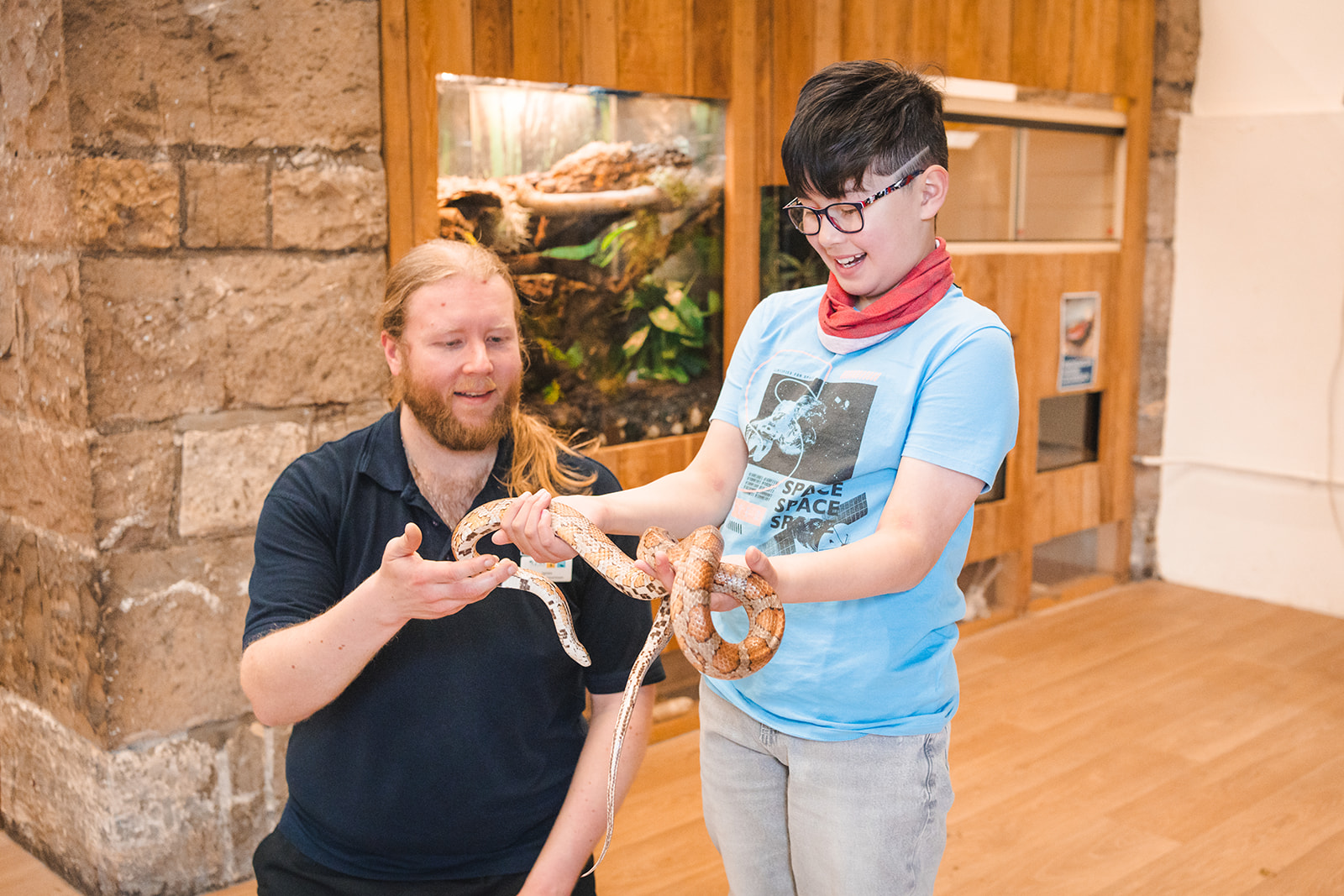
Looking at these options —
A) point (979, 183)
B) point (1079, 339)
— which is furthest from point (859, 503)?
point (1079, 339)

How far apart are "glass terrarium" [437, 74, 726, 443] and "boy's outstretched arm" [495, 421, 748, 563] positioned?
62.4 inches

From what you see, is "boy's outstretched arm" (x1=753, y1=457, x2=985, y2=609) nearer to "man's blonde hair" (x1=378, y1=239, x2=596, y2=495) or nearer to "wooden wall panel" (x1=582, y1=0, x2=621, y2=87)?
"man's blonde hair" (x1=378, y1=239, x2=596, y2=495)

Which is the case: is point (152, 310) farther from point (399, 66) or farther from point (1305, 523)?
point (1305, 523)

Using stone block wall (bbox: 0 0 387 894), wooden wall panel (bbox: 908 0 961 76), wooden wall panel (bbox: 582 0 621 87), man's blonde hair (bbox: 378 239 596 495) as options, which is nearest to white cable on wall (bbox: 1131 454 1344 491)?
wooden wall panel (bbox: 908 0 961 76)

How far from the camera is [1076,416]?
4816mm

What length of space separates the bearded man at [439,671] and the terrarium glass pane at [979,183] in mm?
2692

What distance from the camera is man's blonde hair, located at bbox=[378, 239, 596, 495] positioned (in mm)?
1759

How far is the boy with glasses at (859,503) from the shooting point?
4.44 feet

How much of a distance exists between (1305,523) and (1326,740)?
152 cm

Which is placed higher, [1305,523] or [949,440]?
[949,440]

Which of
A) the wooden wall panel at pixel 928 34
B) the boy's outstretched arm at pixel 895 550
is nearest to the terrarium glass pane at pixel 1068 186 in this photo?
the wooden wall panel at pixel 928 34

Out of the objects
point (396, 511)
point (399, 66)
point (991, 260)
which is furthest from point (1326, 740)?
point (399, 66)

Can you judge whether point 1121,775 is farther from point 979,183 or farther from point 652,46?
point 652,46

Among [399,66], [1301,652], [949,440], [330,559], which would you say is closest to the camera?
[949,440]
